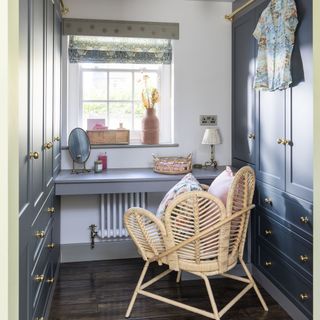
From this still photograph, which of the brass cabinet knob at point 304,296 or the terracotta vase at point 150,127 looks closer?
the brass cabinet knob at point 304,296

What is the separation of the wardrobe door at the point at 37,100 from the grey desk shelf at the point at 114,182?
0.62 meters

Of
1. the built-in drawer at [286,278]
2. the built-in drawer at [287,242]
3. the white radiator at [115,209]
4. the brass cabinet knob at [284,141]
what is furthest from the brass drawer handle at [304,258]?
the white radiator at [115,209]

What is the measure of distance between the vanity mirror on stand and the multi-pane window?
1.08 ft

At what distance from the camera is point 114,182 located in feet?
8.48

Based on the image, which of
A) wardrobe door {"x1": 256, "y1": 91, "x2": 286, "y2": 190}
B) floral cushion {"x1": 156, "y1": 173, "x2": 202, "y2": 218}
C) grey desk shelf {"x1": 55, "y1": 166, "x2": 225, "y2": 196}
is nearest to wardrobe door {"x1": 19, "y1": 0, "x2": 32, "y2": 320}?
floral cushion {"x1": 156, "y1": 173, "x2": 202, "y2": 218}

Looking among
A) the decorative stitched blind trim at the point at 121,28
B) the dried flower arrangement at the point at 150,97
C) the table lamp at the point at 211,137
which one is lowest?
the table lamp at the point at 211,137

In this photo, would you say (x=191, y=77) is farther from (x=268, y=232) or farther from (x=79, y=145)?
(x=268, y=232)

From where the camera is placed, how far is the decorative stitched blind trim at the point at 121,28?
9.64 feet

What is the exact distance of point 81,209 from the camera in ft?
10.1

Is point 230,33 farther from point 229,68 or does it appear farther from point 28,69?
point 28,69

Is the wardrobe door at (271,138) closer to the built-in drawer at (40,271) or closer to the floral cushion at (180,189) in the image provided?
the floral cushion at (180,189)

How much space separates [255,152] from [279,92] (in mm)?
539

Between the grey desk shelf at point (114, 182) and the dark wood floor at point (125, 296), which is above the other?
the grey desk shelf at point (114, 182)

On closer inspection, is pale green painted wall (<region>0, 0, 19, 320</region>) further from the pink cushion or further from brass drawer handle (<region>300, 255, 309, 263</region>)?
brass drawer handle (<region>300, 255, 309, 263</region>)
